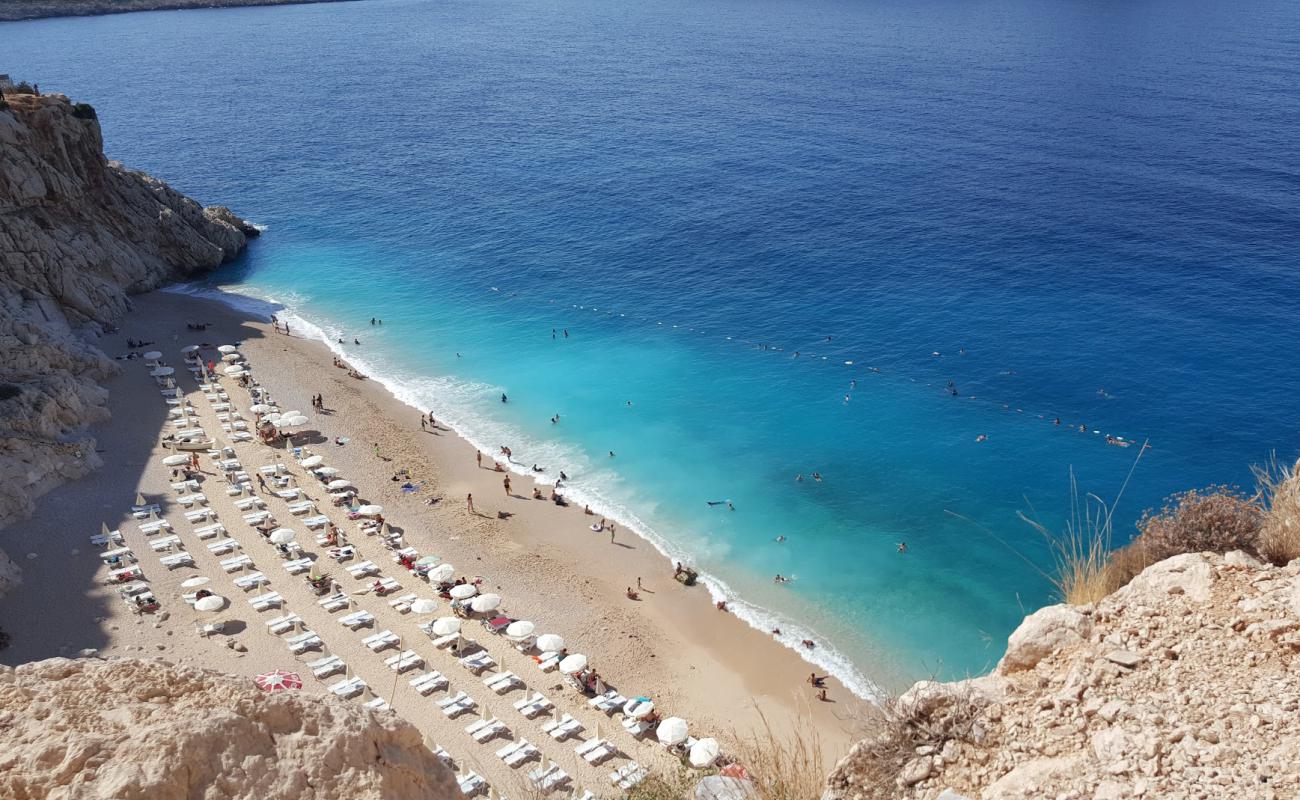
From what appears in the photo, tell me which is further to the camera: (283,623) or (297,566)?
(297,566)

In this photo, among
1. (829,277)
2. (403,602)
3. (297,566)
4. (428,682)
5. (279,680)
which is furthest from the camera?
(829,277)

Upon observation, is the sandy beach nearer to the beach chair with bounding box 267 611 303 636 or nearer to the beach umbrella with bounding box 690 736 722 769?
the beach chair with bounding box 267 611 303 636

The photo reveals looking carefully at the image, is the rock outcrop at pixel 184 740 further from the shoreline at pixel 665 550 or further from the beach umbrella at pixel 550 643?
the shoreline at pixel 665 550

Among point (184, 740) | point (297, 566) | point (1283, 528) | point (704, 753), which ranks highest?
point (1283, 528)

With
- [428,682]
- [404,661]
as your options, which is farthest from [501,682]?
[404,661]

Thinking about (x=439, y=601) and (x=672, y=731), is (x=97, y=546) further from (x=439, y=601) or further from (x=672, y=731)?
(x=672, y=731)

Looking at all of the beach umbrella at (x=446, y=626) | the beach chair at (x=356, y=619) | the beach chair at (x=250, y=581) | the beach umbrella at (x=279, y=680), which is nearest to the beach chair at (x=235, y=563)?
the beach chair at (x=250, y=581)

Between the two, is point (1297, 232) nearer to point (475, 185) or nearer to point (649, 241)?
point (649, 241)
